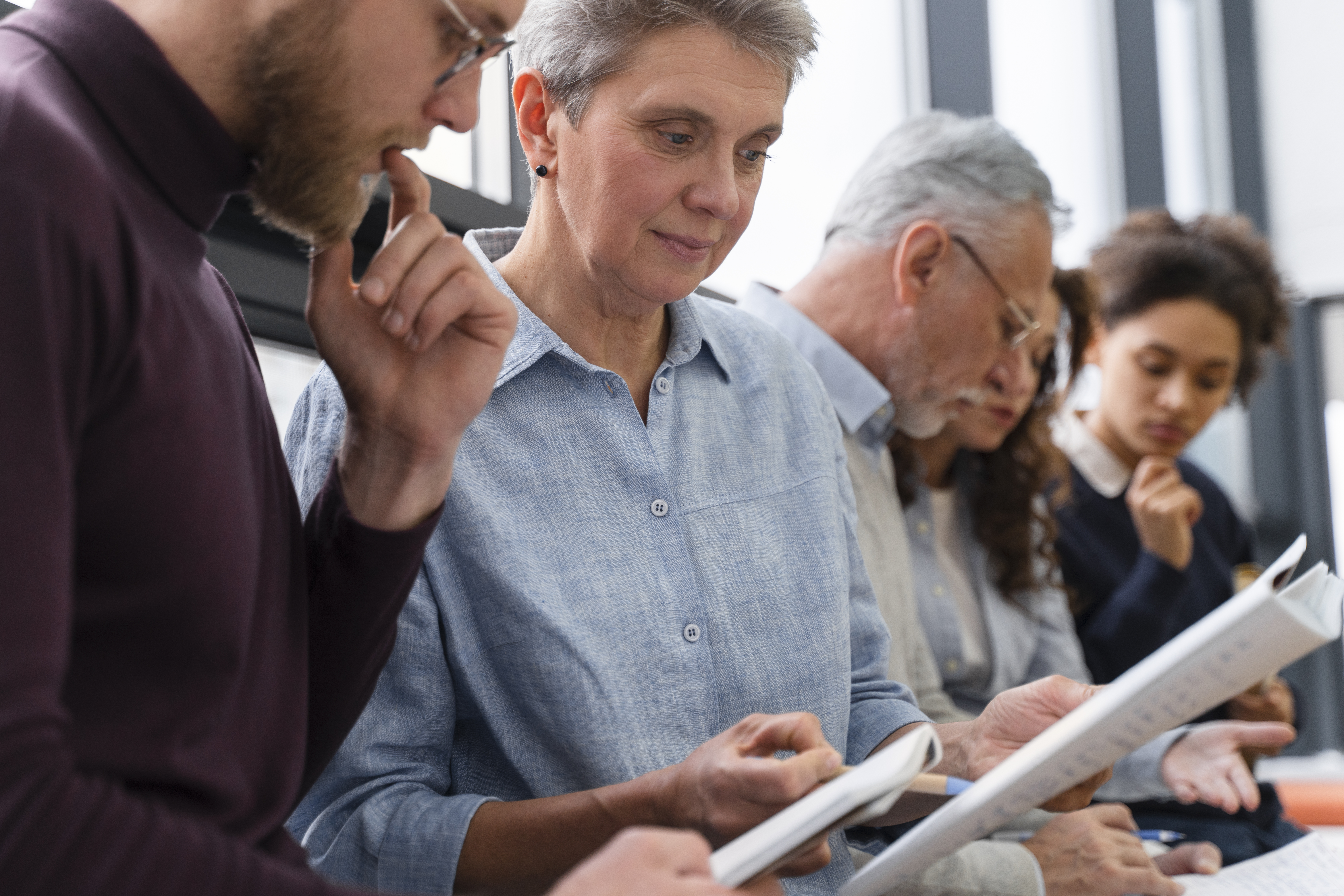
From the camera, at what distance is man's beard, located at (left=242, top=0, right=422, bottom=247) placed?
0.81 metres

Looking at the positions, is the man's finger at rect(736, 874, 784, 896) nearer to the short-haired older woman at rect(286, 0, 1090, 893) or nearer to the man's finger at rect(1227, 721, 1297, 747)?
the short-haired older woman at rect(286, 0, 1090, 893)

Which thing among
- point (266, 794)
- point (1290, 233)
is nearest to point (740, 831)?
point (266, 794)

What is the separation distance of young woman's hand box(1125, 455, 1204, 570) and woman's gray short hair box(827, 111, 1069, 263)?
2.04ft

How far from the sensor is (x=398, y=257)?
0.94 m

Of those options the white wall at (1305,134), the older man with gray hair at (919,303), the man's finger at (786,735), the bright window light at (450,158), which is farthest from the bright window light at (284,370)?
the white wall at (1305,134)

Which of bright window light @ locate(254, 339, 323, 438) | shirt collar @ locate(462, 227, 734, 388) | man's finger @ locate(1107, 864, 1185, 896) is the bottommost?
man's finger @ locate(1107, 864, 1185, 896)

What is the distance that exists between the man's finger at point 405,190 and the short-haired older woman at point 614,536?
9.1 inches

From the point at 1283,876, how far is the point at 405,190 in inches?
51.8

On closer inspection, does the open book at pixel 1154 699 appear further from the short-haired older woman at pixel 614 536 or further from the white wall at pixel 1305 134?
the white wall at pixel 1305 134

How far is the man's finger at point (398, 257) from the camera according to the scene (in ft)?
3.07

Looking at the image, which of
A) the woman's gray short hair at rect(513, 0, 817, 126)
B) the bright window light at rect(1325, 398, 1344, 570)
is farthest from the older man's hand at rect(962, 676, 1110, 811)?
the bright window light at rect(1325, 398, 1344, 570)

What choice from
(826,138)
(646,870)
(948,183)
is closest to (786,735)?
(646,870)

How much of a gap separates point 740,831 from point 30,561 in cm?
57

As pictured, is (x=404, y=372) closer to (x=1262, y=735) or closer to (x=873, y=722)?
(x=873, y=722)
